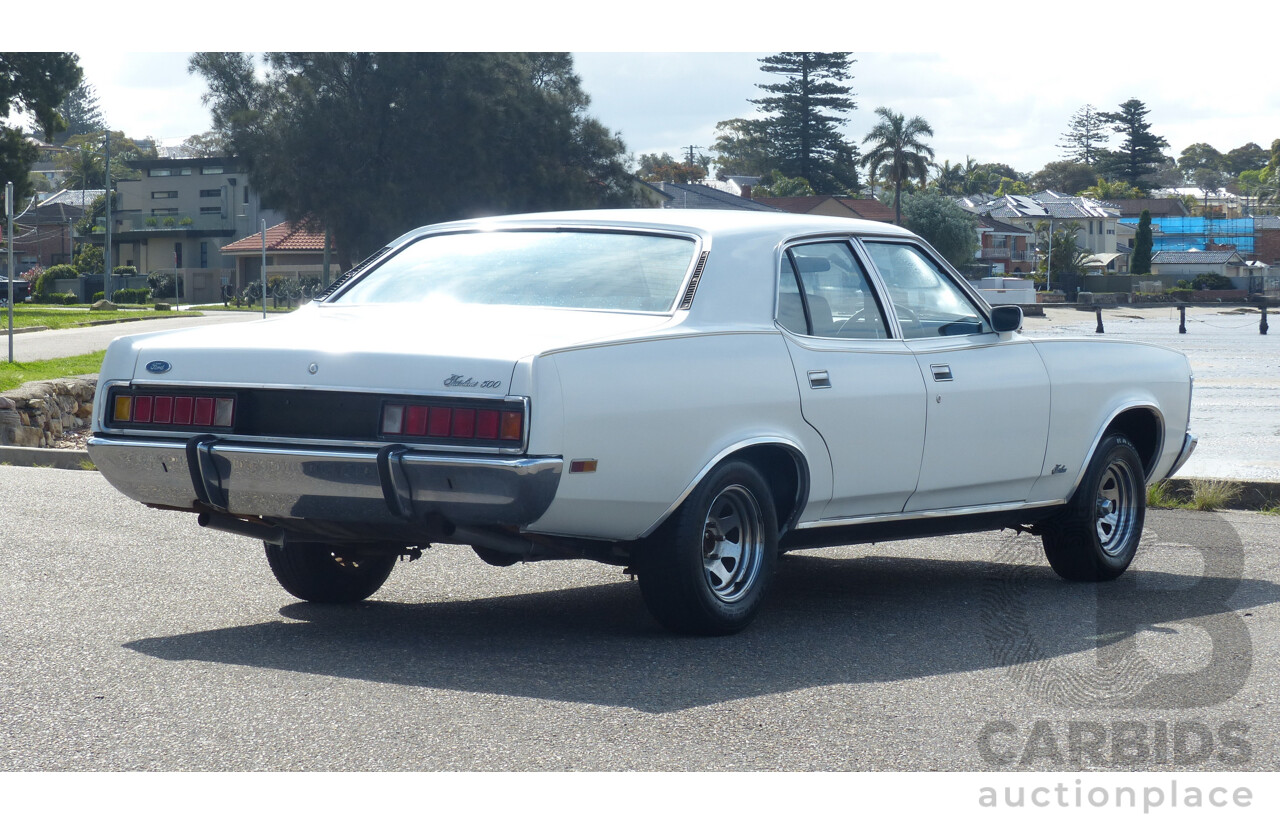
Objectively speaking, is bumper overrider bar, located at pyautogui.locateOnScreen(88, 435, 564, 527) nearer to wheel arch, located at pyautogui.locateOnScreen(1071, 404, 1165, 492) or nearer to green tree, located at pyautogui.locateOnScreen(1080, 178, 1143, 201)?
wheel arch, located at pyautogui.locateOnScreen(1071, 404, 1165, 492)

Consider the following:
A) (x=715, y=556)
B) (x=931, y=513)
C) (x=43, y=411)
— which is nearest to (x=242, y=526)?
(x=715, y=556)

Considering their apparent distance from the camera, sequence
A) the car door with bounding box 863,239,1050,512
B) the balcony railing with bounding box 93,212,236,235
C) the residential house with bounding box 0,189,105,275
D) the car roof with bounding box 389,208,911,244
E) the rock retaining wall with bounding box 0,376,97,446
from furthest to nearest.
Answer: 1. the residential house with bounding box 0,189,105,275
2. the balcony railing with bounding box 93,212,236,235
3. the rock retaining wall with bounding box 0,376,97,446
4. the car door with bounding box 863,239,1050,512
5. the car roof with bounding box 389,208,911,244

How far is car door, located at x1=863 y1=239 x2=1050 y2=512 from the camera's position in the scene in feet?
22.1

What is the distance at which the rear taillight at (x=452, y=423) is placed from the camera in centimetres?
512

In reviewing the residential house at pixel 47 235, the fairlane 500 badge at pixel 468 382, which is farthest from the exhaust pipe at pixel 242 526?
the residential house at pixel 47 235

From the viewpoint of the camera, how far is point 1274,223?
5792 inches

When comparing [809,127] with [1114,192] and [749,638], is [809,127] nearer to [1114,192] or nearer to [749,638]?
[1114,192]

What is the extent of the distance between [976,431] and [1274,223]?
152m

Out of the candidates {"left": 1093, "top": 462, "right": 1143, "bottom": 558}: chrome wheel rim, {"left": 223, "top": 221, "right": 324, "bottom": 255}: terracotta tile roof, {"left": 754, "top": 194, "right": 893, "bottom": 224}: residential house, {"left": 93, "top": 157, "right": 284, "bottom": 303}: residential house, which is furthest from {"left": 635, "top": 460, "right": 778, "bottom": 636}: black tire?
{"left": 754, "top": 194, "right": 893, "bottom": 224}: residential house

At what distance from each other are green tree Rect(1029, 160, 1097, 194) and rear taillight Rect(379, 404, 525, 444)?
630 feet

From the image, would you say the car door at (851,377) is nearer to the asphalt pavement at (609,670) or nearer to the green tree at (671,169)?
the asphalt pavement at (609,670)

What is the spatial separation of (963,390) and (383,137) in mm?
53033

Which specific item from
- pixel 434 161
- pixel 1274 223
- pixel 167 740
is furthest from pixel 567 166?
pixel 1274 223
